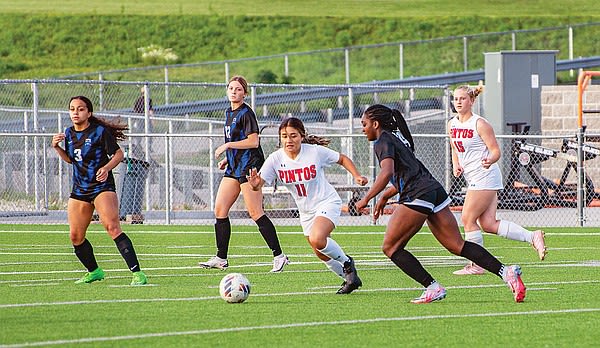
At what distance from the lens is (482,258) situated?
11.2 meters

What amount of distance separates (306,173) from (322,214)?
387 mm

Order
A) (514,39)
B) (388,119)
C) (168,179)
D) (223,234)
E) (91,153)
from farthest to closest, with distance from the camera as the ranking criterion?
(514,39)
(168,179)
(223,234)
(91,153)
(388,119)

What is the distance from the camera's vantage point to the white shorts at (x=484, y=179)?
1371cm

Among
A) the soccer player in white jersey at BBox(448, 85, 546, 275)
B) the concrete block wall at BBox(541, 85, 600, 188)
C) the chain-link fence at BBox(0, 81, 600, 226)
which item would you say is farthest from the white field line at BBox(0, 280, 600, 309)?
the concrete block wall at BBox(541, 85, 600, 188)

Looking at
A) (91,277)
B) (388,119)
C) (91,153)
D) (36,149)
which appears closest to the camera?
(388,119)

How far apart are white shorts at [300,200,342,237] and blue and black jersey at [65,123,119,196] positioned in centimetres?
190

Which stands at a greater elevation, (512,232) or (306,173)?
(306,173)

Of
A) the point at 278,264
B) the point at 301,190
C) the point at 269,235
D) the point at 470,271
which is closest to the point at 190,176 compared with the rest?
the point at 269,235

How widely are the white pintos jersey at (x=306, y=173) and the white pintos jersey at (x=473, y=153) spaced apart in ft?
6.09

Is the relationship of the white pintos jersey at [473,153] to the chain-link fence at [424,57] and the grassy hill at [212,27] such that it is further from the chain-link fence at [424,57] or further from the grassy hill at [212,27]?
the grassy hill at [212,27]

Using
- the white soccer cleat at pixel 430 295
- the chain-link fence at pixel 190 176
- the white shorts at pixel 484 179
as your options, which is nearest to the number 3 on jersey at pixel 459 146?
the white shorts at pixel 484 179

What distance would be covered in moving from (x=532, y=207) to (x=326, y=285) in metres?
12.1

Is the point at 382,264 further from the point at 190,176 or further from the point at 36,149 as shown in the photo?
the point at 36,149

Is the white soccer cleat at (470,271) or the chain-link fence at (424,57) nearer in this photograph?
the white soccer cleat at (470,271)
